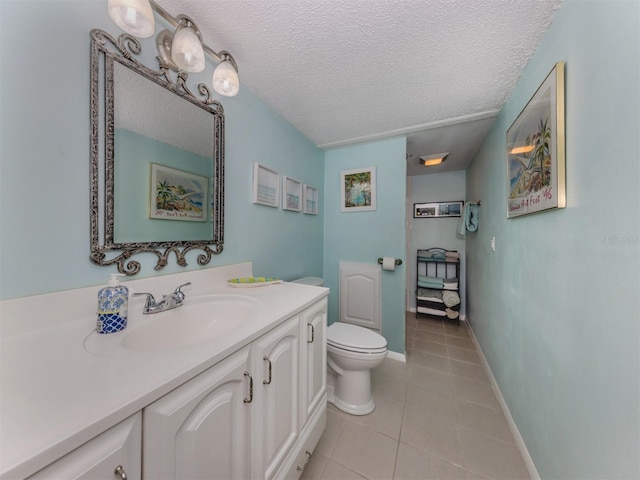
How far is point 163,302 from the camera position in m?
0.90

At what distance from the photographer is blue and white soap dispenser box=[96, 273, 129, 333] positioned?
0.71 m

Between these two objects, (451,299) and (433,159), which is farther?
(451,299)

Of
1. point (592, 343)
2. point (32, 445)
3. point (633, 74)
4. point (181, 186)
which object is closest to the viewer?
point (32, 445)

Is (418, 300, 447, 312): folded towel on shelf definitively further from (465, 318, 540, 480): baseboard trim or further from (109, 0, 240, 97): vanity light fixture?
(109, 0, 240, 97): vanity light fixture

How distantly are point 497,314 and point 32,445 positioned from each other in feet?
7.32

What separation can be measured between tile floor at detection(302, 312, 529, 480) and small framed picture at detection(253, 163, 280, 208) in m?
1.53

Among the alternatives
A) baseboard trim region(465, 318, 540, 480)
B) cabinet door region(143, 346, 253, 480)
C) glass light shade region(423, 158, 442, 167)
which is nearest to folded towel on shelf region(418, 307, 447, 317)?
baseboard trim region(465, 318, 540, 480)

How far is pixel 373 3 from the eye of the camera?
92 centimetres

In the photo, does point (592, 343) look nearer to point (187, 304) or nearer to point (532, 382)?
point (532, 382)

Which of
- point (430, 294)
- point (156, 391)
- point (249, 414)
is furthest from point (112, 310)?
point (430, 294)

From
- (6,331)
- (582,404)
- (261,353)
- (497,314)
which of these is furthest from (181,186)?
(497,314)

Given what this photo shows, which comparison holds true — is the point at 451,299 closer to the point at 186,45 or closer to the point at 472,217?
the point at 472,217

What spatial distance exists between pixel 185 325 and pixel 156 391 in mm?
531

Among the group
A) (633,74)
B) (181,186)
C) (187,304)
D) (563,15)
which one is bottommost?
(187,304)
